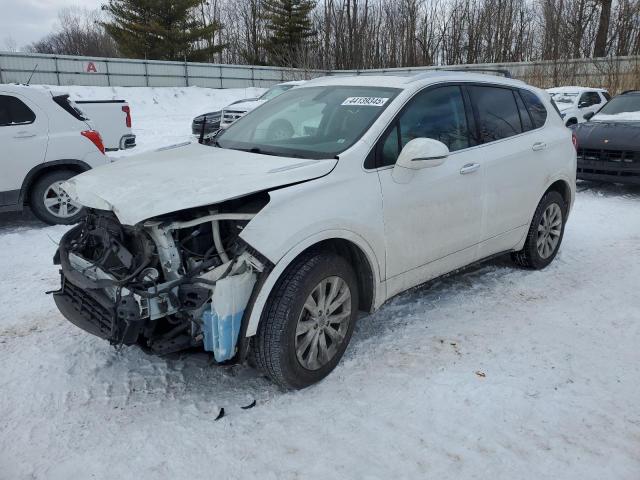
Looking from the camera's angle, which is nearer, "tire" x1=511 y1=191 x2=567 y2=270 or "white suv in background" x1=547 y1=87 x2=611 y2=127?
"tire" x1=511 y1=191 x2=567 y2=270

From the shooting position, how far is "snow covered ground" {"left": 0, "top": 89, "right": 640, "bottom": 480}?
2521 millimetres

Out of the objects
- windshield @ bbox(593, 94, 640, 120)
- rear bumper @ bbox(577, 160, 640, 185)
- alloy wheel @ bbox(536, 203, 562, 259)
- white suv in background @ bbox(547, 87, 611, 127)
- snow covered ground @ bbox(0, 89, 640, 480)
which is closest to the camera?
snow covered ground @ bbox(0, 89, 640, 480)

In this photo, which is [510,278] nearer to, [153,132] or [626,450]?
[626,450]

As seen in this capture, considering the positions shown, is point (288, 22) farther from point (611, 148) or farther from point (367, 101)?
point (367, 101)

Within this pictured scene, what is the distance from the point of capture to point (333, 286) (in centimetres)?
313

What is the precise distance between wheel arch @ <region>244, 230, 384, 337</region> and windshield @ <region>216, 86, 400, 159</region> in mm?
572

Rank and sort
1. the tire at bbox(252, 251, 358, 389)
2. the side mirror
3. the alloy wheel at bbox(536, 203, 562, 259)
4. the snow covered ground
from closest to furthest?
1. the snow covered ground
2. the tire at bbox(252, 251, 358, 389)
3. the side mirror
4. the alloy wheel at bbox(536, 203, 562, 259)

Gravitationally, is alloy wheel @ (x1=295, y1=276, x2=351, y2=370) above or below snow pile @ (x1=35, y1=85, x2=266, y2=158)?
below

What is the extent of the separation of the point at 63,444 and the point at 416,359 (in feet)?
7.03

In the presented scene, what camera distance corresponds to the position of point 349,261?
3.36 meters

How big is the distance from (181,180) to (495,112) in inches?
110

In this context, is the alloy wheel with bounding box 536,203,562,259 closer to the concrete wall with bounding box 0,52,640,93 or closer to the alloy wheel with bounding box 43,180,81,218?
the alloy wheel with bounding box 43,180,81,218

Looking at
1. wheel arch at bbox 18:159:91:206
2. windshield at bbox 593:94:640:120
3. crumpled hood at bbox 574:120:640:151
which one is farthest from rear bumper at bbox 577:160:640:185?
wheel arch at bbox 18:159:91:206

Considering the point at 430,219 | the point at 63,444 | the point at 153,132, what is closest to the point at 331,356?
the point at 430,219
